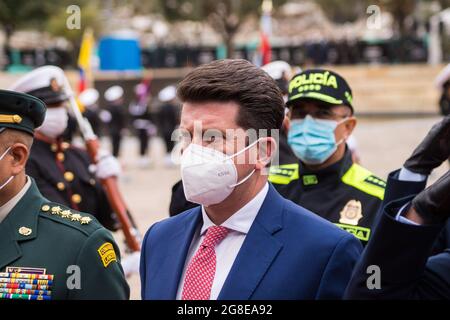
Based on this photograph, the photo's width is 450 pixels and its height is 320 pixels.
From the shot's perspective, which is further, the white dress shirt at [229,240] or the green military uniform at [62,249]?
the green military uniform at [62,249]

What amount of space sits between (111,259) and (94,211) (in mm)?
3192

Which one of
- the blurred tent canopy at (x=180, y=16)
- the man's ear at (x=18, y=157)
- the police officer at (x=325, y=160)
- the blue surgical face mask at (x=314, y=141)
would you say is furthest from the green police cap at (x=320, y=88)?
the blurred tent canopy at (x=180, y=16)

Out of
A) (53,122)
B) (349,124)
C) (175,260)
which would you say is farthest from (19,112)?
(53,122)

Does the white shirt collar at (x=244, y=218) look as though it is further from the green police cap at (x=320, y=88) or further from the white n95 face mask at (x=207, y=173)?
the green police cap at (x=320, y=88)

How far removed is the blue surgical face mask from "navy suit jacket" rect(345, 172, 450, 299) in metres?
2.11

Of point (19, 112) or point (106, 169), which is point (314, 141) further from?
point (106, 169)

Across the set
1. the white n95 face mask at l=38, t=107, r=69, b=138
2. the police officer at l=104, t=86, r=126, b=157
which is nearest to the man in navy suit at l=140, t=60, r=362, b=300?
the white n95 face mask at l=38, t=107, r=69, b=138

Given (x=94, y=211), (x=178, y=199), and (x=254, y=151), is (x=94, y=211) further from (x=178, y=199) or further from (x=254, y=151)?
(x=254, y=151)

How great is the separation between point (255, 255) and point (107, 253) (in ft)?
2.08

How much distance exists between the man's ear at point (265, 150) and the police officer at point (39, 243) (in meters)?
0.65

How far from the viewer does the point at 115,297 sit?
2.96 metres

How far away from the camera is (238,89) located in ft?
8.93

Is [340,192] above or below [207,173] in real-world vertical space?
below

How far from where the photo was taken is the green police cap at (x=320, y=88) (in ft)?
14.7
